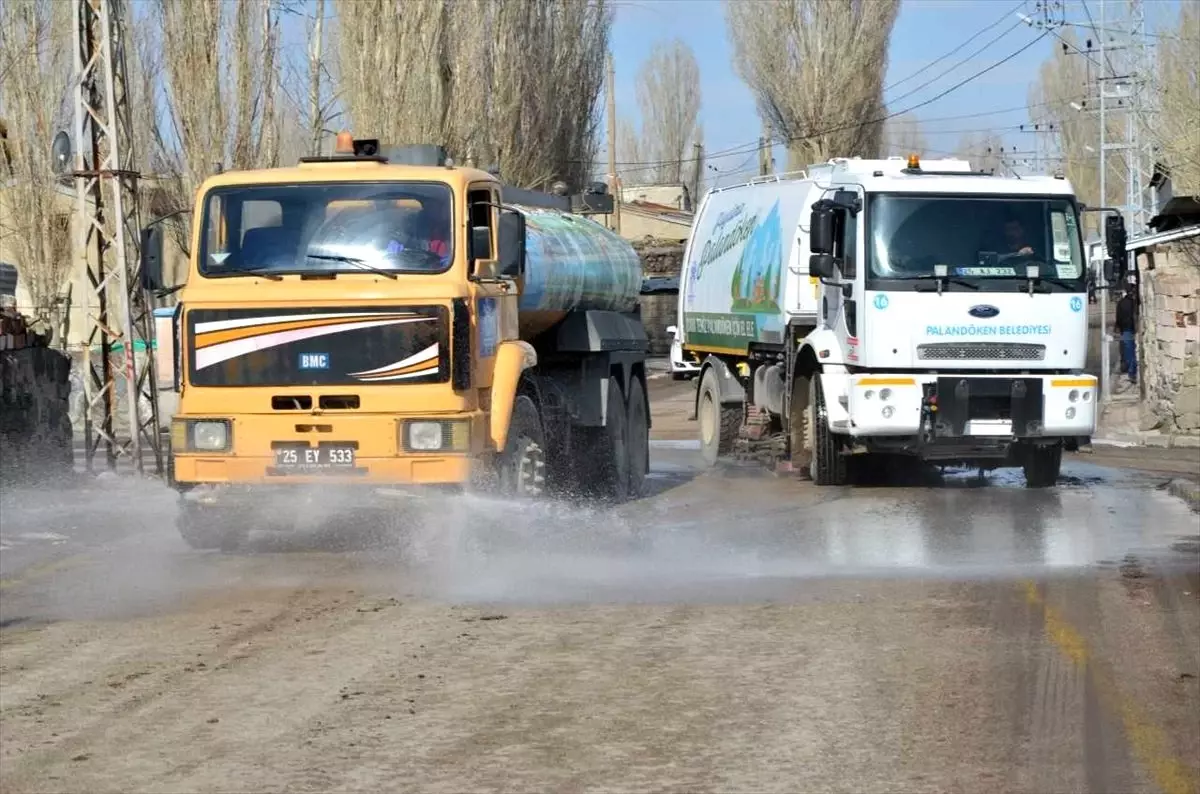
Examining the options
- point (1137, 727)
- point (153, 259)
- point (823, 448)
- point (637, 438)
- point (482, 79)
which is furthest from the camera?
point (482, 79)

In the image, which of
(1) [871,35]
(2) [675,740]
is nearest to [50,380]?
(2) [675,740]

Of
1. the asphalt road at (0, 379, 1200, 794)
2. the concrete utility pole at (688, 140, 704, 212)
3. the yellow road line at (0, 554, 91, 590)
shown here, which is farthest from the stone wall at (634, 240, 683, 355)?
the concrete utility pole at (688, 140, 704, 212)

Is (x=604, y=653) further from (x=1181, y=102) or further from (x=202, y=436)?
(x=1181, y=102)

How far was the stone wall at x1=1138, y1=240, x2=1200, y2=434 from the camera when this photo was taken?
2456 centimetres

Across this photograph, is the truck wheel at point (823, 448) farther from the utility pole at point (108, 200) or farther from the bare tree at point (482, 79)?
the bare tree at point (482, 79)

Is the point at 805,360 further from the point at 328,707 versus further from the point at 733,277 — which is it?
the point at 328,707

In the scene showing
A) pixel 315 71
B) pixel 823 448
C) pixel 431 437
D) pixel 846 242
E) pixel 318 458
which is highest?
pixel 315 71

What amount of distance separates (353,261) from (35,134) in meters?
25.3

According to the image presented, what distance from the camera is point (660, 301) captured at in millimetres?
46531

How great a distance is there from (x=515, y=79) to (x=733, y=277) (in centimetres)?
1579

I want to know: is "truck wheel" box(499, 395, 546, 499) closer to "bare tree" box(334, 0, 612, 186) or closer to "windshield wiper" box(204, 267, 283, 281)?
"windshield wiper" box(204, 267, 283, 281)

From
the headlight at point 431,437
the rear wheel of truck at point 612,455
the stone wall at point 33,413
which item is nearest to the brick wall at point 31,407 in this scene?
the stone wall at point 33,413

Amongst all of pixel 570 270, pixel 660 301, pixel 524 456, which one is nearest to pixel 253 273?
pixel 524 456

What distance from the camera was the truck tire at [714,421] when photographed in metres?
20.0
